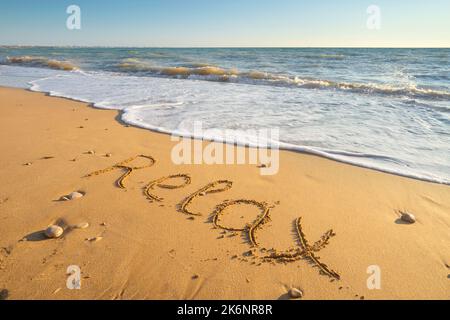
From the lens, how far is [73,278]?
1.92m

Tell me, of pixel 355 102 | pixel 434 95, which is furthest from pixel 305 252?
pixel 434 95

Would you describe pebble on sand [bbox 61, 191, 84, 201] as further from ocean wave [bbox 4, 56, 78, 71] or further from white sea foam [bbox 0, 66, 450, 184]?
ocean wave [bbox 4, 56, 78, 71]

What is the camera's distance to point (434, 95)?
29.8 ft

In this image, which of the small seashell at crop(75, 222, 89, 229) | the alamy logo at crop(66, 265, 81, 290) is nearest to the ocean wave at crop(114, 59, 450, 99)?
the small seashell at crop(75, 222, 89, 229)

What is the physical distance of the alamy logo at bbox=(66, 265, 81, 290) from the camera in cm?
186

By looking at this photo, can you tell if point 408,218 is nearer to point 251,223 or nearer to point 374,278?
point 374,278

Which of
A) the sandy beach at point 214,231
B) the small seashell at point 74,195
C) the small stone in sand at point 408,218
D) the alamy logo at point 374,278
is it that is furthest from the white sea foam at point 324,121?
the small seashell at point 74,195

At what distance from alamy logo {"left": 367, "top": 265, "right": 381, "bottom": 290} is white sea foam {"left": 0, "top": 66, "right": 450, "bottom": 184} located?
1791 mm

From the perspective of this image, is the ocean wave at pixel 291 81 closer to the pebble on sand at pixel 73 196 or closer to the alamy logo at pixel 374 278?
the alamy logo at pixel 374 278

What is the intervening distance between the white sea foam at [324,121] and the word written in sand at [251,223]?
57.6 inches

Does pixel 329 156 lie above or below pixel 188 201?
above

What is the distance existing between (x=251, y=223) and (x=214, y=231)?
0.32m

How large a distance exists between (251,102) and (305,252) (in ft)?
18.8

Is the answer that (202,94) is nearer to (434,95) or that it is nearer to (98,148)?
(98,148)
